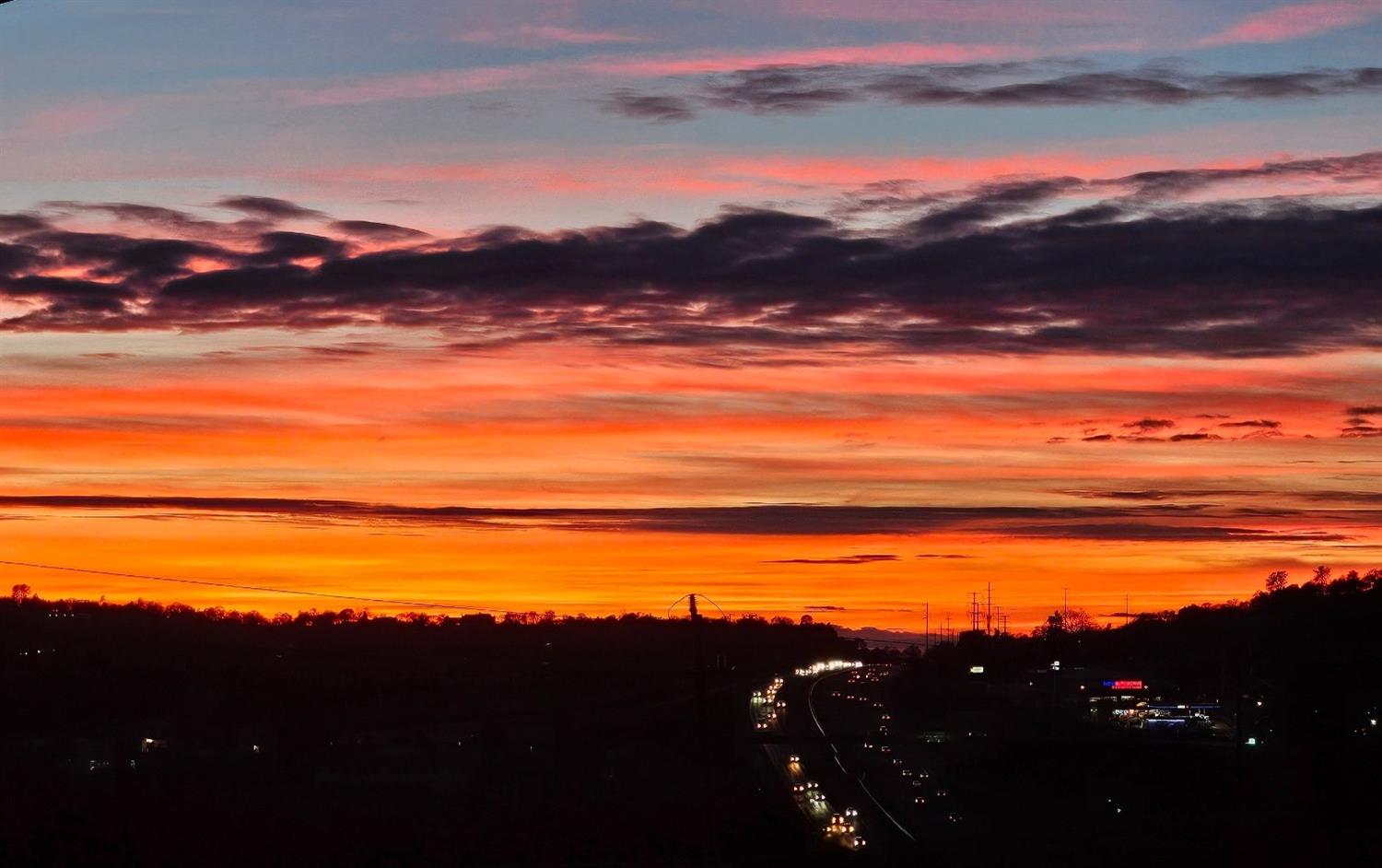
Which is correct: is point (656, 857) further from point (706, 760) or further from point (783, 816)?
point (706, 760)

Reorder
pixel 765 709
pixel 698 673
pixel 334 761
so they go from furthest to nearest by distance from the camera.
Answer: pixel 765 709
pixel 334 761
pixel 698 673

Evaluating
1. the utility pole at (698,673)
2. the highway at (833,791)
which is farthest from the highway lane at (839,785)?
the utility pole at (698,673)

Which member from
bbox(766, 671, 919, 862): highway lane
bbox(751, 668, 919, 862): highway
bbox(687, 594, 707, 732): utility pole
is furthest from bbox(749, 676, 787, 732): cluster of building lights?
bbox(687, 594, 707, 732): utility pole

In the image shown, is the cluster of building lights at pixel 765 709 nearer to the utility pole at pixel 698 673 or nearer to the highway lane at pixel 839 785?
the highway lane at pixel 839 785

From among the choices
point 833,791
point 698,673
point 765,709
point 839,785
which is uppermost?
point 698,673

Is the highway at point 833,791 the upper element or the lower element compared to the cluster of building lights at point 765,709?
upper

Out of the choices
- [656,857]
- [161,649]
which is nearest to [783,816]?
[656,857]

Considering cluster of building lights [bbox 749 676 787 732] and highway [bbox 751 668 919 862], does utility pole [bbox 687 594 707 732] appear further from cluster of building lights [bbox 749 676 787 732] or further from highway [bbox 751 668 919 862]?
cluster of building lights [bbox 749 676 787 732]

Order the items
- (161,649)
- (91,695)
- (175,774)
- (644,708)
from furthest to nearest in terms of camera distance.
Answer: (644,708) < (161,649) < (91,695) < (175,774)

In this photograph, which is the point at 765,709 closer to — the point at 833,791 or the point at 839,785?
the point at 839,785

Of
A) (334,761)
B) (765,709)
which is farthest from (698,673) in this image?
(765,709)

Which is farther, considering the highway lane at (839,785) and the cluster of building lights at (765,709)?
the cluster of building lights at (765,709)
